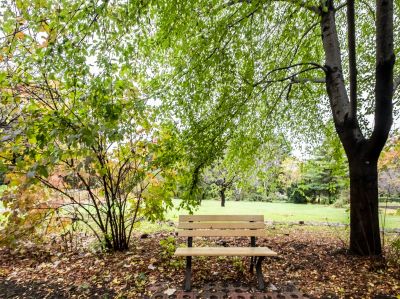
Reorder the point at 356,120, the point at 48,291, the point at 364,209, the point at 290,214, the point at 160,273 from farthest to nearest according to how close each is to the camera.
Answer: the point at 290,214
the point at 356,120
the point at 364,209
the point at 160,273
the point at 48,291

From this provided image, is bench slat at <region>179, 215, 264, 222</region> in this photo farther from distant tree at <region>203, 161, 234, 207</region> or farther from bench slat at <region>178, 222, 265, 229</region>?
distant tree at <region>203, 161, 234, 207</region>

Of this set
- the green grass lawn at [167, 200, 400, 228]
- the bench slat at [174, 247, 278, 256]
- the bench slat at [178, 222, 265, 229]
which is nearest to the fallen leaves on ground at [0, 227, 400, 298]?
the bench slat at [174, 247, 278, 256]

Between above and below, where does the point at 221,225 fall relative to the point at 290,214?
above

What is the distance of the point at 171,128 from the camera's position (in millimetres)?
4711

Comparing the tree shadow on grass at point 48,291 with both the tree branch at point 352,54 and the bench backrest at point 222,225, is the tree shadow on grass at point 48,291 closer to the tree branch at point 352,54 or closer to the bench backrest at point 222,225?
the bench backrest at point 222,225

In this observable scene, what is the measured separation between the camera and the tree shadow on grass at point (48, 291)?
356 centimetres

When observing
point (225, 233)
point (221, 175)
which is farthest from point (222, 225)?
point (221, 175)

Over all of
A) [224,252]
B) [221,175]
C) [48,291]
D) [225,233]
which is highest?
[221,175]

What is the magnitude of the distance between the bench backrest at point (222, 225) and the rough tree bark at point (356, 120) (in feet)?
5.44

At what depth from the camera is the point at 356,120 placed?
4.75 meters

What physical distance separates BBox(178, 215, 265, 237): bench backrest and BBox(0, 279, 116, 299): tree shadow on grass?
1.27 m

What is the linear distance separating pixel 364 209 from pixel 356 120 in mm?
1383

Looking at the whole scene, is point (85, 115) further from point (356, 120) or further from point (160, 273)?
point (356, 120)

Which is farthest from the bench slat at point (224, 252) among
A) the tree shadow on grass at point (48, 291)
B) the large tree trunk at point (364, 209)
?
the large tree trunk at point (364, 209)
